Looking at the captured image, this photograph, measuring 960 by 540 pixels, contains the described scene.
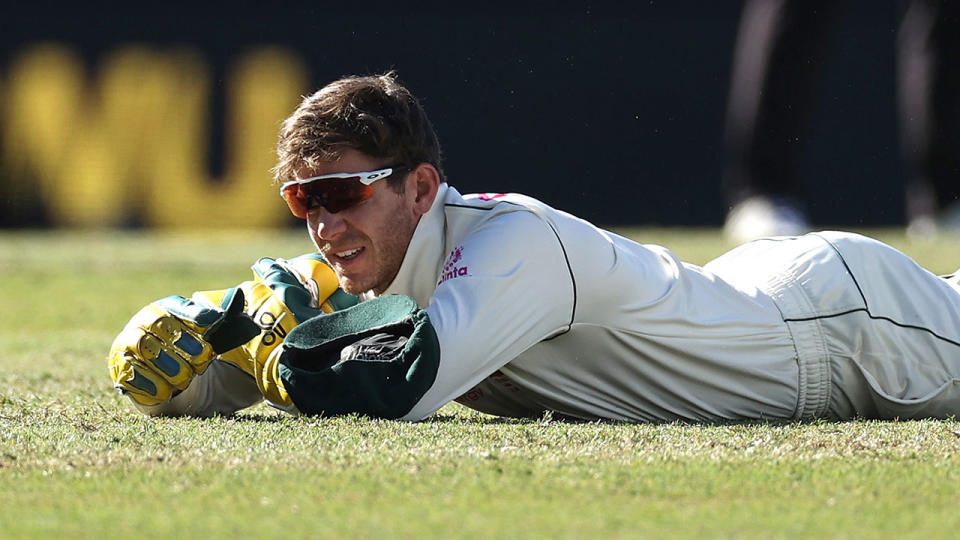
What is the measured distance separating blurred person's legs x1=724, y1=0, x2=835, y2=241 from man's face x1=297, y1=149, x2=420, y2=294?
6534 millimetres

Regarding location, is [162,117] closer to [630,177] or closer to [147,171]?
[147,171]

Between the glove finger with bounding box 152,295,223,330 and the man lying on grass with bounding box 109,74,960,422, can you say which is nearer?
the man lying on grass with bounding box 109,74,960,422

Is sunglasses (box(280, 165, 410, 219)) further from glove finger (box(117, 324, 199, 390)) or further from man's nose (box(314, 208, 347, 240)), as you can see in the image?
glove finger (box(117, 324, 199, 390))

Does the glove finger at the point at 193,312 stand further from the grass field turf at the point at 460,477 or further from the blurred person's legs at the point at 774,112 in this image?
the blurred person's legs at the point at 774,112

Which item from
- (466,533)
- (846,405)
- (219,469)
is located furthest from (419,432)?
(846,405)

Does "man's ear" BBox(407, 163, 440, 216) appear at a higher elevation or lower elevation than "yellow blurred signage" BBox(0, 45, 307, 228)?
higher

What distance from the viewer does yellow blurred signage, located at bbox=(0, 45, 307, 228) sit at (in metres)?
12.1

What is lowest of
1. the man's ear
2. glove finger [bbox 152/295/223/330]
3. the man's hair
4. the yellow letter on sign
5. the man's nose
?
the yellow letter on sign

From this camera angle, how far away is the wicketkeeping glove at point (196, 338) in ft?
9.86

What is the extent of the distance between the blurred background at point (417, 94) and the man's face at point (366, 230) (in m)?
9.04

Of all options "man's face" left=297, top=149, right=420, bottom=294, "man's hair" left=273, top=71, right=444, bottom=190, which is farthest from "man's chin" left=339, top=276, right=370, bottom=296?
"man's hair" left=273, top=71, right=444, bottom=190

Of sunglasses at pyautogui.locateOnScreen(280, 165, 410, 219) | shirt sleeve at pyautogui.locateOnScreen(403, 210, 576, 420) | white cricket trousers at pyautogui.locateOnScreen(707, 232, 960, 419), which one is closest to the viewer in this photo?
shirt sleeve at pyautogui.locateOnScreen(403, 210, 576, 420)

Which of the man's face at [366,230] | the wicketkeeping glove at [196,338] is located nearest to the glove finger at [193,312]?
the wicketkeeping glove at [196,338]

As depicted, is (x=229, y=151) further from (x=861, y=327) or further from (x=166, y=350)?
(x=861, y=327)
